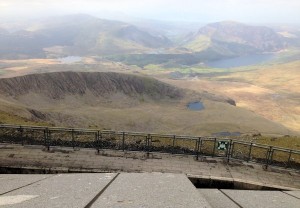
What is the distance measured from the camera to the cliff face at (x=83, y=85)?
83312mm

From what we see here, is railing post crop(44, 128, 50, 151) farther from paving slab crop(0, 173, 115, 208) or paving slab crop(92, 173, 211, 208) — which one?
paving slab crop(92, 173, 211, 208)

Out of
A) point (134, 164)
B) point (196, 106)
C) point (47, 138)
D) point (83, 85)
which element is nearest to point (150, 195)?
point (134, 164)

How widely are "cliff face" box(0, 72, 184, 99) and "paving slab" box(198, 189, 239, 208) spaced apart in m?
78.6

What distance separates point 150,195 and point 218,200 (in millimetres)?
2167

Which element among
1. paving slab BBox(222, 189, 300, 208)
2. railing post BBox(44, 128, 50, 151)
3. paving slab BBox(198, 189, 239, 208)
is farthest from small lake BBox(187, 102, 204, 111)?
paving slab BBox(198, 189, 239, 208)

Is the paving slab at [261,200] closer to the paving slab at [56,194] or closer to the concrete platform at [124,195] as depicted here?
the concrete platform at [124,195]

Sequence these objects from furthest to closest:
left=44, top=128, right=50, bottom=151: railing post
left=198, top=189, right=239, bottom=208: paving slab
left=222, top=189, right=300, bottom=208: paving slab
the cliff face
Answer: the cliff face → left=44, top=128, right=50, bottom=151: railing post → left=222, top=189, right=300, bottom=208: paving slab → left=198, top=189, right=239, bottom=208: paving slab

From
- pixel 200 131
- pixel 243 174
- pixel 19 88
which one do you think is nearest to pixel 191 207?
pixel 243 174

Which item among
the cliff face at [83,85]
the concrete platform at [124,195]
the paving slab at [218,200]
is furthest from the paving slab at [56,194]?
the cliff face at [83,85]

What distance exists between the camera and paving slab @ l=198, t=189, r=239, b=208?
7129 mm

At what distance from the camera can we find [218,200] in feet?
24.9

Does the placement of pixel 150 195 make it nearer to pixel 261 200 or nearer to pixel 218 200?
pixel 218 200

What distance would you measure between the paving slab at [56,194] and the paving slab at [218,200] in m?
2.74

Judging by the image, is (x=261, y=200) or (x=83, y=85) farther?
(x=83, y=85)
